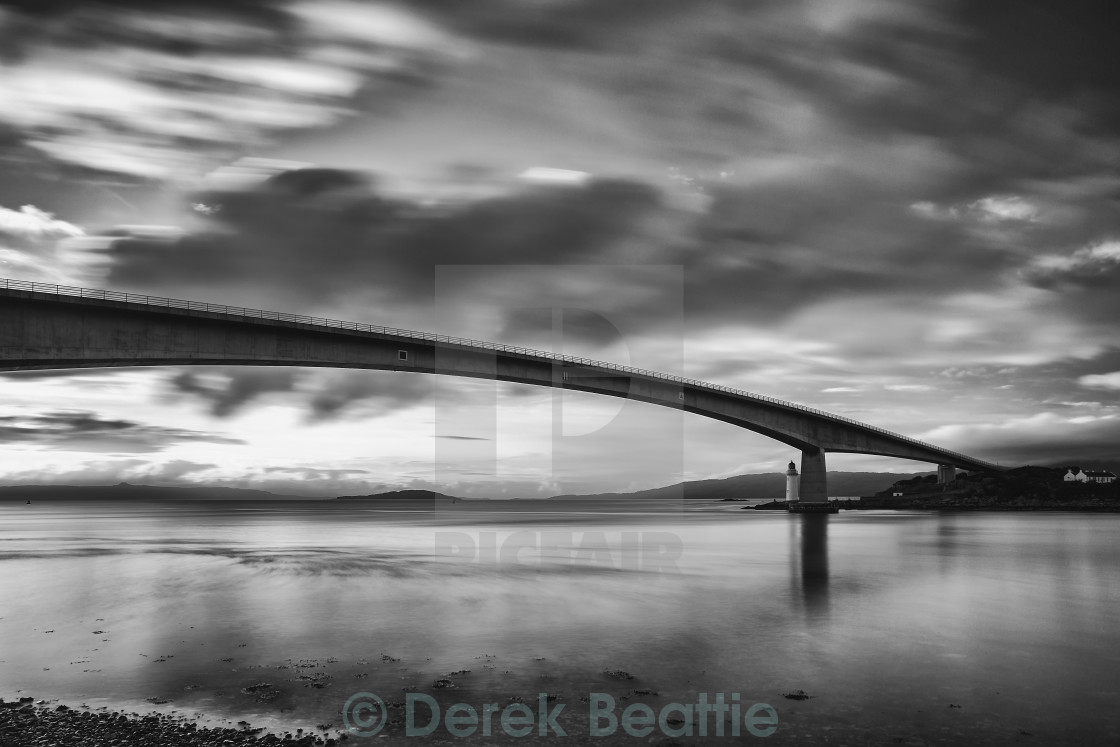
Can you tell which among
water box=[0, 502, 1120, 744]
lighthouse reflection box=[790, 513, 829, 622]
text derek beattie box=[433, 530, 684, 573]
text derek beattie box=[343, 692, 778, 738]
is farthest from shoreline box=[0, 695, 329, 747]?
text derek beattie box=[433, 530, 684, 573]

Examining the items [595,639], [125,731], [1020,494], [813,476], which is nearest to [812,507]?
[813,476]

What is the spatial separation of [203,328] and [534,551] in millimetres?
25612

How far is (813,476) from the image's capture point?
87.5 metres

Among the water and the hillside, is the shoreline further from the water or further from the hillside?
the hillside

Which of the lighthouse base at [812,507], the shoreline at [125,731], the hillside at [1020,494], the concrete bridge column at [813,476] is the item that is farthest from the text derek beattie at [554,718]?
the hillside at [1020,494]

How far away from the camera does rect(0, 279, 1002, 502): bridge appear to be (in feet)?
119

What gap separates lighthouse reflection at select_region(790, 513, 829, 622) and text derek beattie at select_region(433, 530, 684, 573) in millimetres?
5186

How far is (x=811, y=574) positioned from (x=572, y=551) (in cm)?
1407

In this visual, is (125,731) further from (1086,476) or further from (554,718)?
(1086,476)

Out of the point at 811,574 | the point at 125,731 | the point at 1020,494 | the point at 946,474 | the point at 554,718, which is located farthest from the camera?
the point at 946,474

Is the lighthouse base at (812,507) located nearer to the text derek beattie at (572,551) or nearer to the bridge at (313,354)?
the bridge at (313,354)

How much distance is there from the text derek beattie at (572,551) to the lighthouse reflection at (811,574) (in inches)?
204

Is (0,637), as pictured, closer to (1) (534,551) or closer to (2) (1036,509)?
(1) (534,551)

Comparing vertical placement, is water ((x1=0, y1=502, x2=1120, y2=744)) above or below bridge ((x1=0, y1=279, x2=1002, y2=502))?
below
